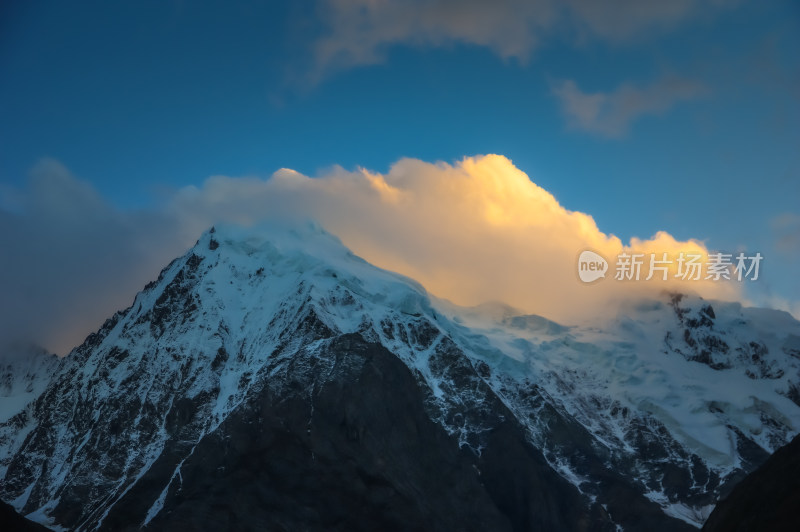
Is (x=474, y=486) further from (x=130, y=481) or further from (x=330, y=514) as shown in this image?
(x=130, y=481)

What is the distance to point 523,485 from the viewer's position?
645ft

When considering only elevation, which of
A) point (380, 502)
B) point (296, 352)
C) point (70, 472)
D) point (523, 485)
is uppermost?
point (296, 352)

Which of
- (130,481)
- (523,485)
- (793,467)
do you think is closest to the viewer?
(793,467)

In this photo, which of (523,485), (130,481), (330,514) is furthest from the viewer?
(523,485)

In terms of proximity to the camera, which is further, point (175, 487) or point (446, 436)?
Answer: point (446, 436)

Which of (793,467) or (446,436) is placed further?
(446,436)

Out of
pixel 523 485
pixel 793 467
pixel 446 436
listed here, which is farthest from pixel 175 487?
pixel 793 467

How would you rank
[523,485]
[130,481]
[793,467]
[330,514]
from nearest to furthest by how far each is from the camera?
[793,467] < [330,514] < [130,481] < [523,485]

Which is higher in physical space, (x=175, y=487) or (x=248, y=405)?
(x=248, y=405)

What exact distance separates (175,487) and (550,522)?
85.7 meters

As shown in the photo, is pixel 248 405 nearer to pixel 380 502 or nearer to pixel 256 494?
pixel 256 494

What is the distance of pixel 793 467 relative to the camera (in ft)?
304

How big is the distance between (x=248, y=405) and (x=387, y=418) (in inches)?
1285

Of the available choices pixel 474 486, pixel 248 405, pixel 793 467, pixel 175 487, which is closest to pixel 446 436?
pixel 474 486
